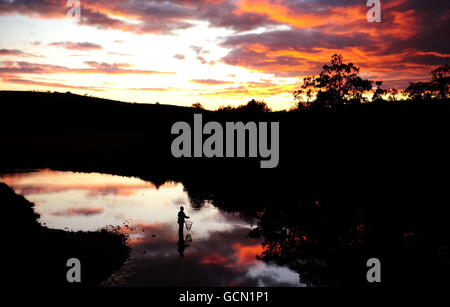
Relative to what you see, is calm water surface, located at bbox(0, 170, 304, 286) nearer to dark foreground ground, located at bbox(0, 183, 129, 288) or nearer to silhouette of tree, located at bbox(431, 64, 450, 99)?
dark foreground ground, located at bbox(0, 183, 129, 288)

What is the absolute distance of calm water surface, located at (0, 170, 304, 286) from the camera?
1579cm

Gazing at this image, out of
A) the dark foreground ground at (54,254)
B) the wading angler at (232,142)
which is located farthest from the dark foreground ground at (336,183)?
the wading angler at (232,142)

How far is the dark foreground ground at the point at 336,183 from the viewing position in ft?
58.5

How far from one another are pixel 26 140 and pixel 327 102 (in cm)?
9066

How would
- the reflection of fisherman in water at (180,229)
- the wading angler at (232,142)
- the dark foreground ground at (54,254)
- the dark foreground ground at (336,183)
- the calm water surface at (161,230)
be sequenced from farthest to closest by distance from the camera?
the wading angler at (232,142) → the reflection of fisherman in water at (180,229) → the dark foreground ground at (336,183) → the calm water surface at (161,230) → the dark foreground ground at (54,254)

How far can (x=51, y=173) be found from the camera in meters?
59.1

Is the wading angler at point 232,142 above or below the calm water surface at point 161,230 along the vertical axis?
above

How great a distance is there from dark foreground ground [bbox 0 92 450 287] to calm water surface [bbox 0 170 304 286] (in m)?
1.76

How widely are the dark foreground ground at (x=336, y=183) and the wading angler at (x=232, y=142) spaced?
5.64 ft

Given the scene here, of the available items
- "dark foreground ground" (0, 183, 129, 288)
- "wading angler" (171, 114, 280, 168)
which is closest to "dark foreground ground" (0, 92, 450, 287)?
"dark foreground ground" (0, 183, 129, 288)

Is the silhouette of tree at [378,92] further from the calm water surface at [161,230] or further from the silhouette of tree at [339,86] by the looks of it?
the calm water surface at [161,230]

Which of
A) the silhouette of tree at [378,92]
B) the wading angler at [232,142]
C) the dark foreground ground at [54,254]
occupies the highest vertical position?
the silhouette of tree at [378,92]

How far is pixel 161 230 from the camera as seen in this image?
24.2 m
